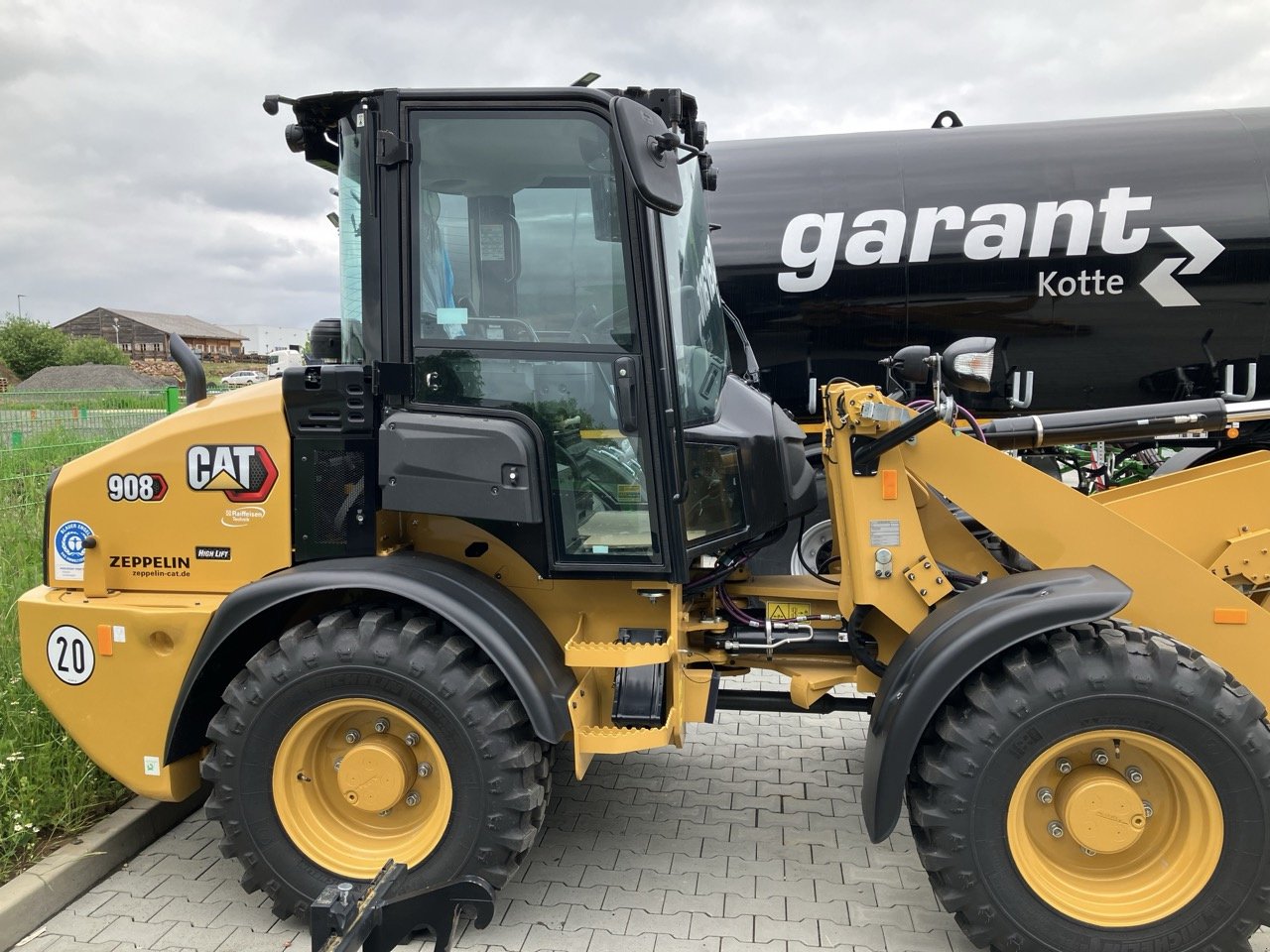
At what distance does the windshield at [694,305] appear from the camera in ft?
9.74

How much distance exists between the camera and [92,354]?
49594mm

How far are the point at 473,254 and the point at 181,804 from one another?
2.64m

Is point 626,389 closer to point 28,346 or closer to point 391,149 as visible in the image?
point 391,149

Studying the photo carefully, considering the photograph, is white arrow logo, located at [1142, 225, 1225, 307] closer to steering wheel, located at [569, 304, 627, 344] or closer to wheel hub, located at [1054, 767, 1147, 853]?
wheel hub, located at [1054, 767, 1147, 853]

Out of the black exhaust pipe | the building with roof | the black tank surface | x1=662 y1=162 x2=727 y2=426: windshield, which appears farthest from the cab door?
the building with roof

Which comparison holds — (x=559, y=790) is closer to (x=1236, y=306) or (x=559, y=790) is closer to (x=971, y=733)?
(x=971, y=733)

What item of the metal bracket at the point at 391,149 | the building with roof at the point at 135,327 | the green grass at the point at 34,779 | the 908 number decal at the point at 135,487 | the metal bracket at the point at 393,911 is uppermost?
the building with roof at the point at 135,327

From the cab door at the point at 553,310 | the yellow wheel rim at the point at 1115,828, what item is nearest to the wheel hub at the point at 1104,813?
the yellow wheel rim at the point at 1115,828

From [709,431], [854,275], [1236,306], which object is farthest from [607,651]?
[1236,306]

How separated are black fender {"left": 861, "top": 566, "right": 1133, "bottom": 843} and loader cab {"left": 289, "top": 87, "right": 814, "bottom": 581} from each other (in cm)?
76

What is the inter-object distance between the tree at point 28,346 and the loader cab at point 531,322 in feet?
177

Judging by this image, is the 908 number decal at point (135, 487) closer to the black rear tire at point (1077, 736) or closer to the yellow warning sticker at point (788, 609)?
the yellow warning sticker at point (788, 609)

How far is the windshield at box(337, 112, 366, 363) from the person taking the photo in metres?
3.00

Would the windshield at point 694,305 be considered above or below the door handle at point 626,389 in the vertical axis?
above
